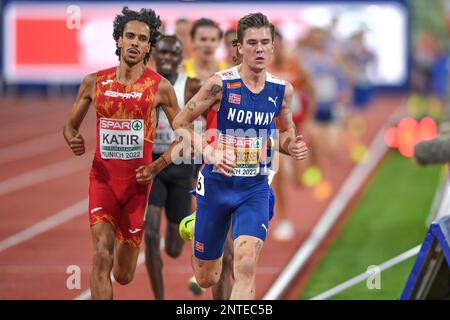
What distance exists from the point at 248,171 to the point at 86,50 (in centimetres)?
2674

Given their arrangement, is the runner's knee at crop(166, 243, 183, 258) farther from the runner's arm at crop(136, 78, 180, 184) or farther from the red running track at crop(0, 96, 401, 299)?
the runner's arm at crop(136, 78, 180, 184)

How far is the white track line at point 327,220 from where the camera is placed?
36.6 ft

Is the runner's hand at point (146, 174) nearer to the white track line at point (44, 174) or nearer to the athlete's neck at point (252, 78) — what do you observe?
the athlete's neck at point (252, 78)

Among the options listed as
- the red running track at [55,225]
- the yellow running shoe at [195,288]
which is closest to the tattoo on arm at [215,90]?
the yellow running shoe at [195,288]

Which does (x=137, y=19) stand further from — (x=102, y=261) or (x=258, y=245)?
(x=258, y=245)

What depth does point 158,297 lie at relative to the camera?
31.3 ft

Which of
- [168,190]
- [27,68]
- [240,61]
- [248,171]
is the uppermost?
[240,61]

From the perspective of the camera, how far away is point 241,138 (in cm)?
771

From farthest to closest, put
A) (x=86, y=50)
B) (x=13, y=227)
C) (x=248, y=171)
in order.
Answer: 1. (x=86, y=50)
2. (x=13, y=227)
3. (x=248, y=171)

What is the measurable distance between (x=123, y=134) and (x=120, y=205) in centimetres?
56

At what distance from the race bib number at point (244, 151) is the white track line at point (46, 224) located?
19.8 feet

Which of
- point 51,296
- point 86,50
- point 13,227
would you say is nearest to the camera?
point 51,296
